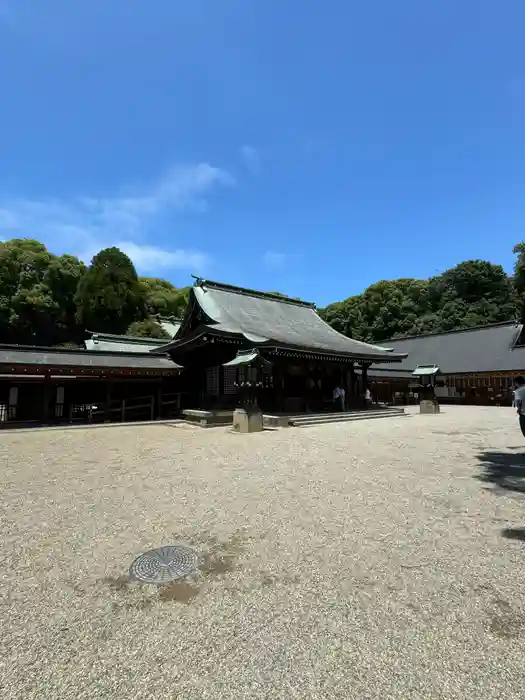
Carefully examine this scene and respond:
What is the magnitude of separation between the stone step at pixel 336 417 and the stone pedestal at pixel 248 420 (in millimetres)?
2091

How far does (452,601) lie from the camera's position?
9.63 ft

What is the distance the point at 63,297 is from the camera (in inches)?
1658

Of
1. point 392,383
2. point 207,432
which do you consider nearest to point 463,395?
point 392,383

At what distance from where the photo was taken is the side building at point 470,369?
27.3 metres

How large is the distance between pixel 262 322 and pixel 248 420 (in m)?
9.08

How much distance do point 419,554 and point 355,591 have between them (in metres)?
1.01

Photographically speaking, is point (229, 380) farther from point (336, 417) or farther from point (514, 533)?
point (514, 533)

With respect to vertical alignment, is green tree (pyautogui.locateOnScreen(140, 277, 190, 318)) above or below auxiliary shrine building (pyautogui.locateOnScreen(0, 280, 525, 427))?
above

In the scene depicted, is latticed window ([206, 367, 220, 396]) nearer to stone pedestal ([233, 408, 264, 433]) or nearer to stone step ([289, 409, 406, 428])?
stone step ([289, 409, 406, 428])

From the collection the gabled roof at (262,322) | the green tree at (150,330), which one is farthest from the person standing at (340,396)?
the green tree at (150,330)

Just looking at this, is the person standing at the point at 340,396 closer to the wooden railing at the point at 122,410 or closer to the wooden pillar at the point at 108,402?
the wooden railing at the point at 122,410

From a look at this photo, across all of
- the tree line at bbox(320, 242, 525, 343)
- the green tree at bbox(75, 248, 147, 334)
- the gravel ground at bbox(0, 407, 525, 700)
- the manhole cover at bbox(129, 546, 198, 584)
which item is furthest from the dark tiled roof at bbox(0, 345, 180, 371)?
the tree line at bbox(320, 242, 525, 343)

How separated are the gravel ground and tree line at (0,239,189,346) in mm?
34688

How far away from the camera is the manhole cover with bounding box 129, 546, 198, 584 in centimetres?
329
